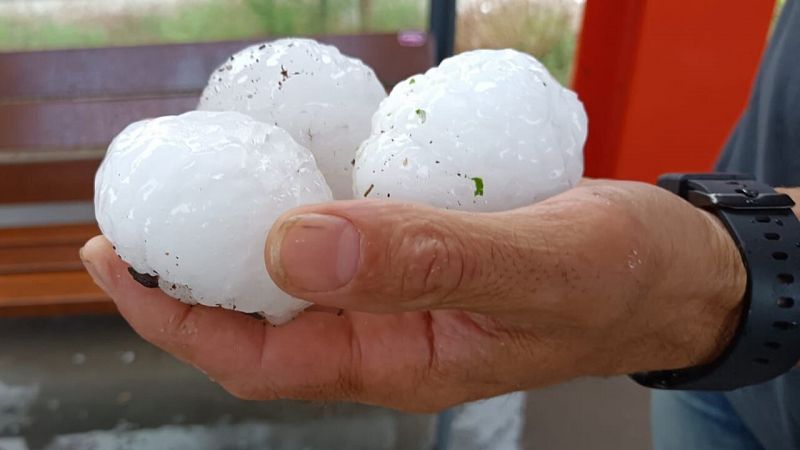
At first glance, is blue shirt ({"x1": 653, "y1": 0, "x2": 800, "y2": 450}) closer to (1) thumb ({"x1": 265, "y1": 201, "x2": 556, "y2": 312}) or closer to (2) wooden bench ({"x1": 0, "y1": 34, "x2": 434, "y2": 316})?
(1) thumb ({"x1": 265, "y1": 201, "x2": 556, "y2": 312})

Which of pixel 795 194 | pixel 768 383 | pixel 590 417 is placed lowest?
pixel 590 417

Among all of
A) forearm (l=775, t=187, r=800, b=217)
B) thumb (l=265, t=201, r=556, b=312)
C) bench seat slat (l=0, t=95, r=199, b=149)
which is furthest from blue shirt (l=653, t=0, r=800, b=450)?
bench seat slat (l=0, t=95, r=199, b=149)

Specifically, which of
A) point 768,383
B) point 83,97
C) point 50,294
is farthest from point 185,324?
point 83,97

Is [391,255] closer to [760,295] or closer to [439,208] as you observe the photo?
[439,208]

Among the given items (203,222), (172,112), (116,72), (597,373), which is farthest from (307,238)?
(116,72)

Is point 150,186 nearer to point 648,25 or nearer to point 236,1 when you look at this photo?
point 236,1

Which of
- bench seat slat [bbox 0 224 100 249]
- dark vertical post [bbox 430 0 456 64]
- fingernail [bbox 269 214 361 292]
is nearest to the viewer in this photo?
fingernail [bbox 269 214 361 292]
